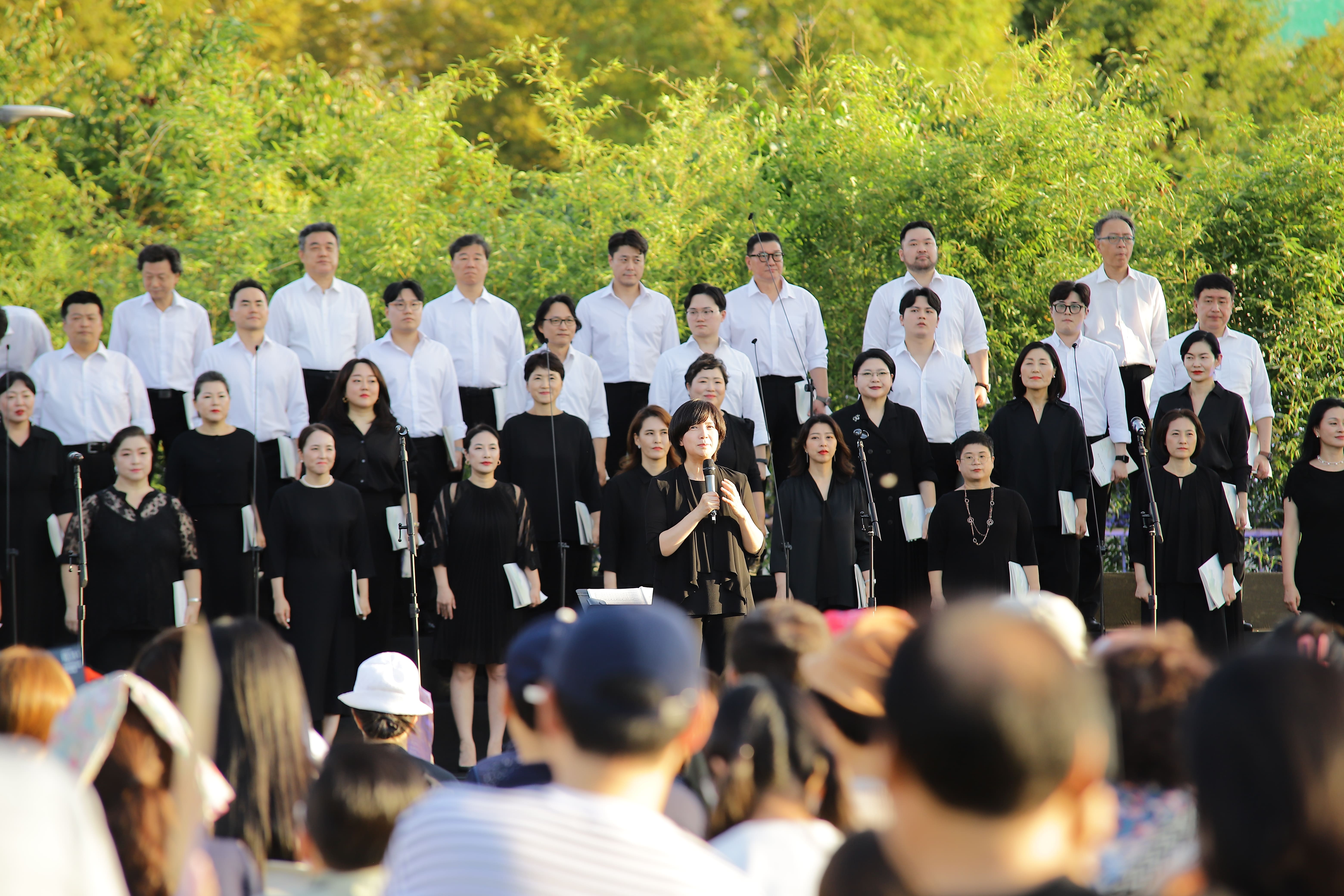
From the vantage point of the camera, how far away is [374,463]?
8742 mm

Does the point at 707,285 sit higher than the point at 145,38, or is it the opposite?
the point at 145,38

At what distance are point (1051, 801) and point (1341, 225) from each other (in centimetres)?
1108

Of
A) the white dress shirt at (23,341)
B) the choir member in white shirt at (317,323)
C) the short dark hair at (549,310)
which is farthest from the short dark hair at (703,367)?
the white dress shirt at (23,341)

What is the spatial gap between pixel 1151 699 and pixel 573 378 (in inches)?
282

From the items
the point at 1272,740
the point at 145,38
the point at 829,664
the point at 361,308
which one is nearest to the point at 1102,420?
the point at 361,308

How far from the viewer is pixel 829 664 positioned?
8.45ft

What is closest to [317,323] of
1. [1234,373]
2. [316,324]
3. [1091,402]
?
[316,324]

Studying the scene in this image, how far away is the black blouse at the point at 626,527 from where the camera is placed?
7.98 m

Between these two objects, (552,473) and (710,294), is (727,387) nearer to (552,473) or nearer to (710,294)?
(710,294)

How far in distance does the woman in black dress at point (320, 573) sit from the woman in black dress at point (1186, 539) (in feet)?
14.2

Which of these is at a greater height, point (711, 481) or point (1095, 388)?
point (1095, 388)

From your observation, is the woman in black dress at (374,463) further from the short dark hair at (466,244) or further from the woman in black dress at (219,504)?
the short dark hair at (466,244)

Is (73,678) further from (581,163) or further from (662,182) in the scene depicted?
(581,163)

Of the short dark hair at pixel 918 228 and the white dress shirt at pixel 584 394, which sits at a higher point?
the short dark hair at pixel 918 228
